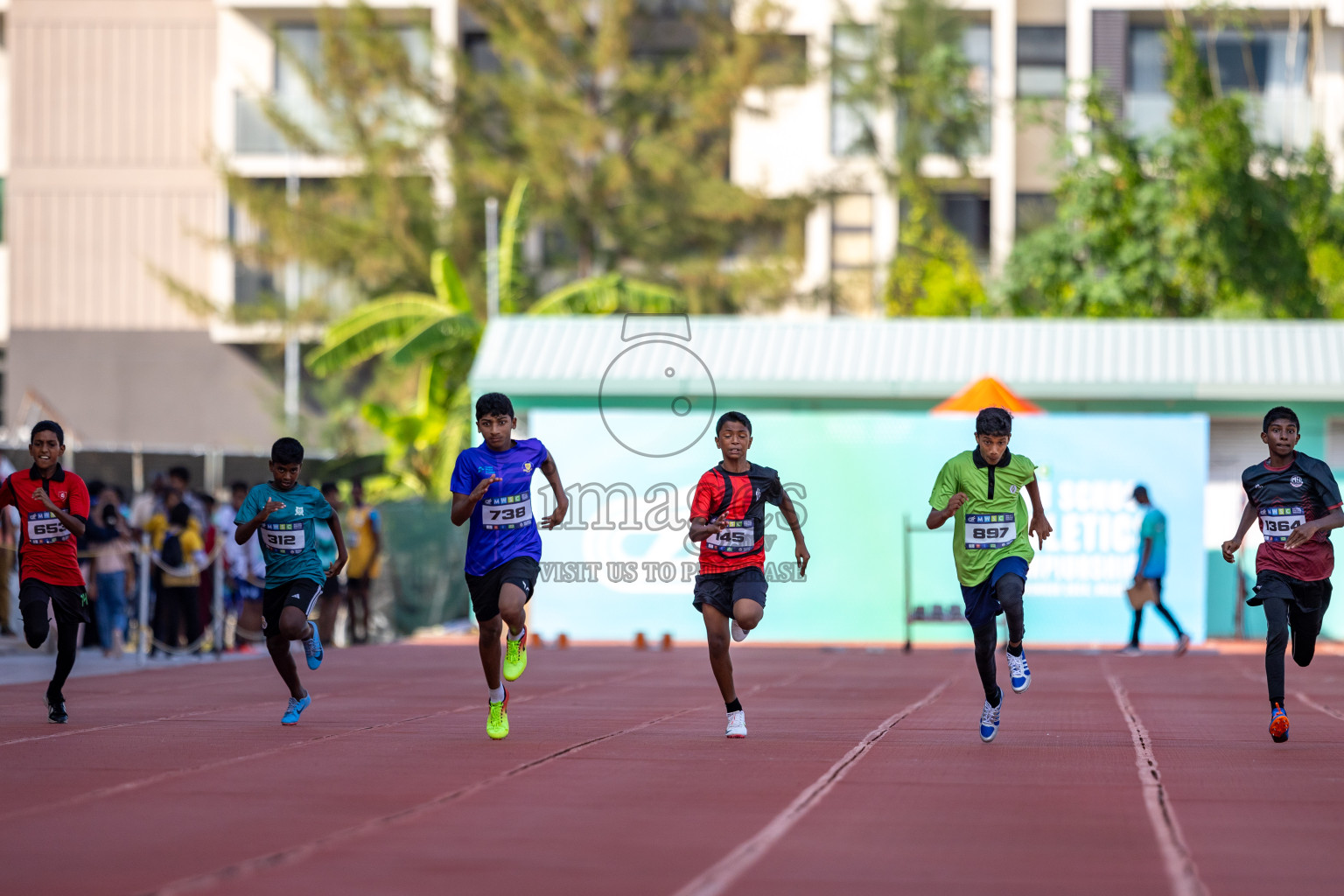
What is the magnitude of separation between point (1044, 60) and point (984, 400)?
22.6 meters

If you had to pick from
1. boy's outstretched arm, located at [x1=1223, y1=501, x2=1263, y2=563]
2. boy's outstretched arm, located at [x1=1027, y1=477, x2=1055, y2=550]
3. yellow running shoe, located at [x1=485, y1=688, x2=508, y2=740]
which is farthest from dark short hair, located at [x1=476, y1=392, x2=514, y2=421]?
boy's outstretched arm, located at [x1=1223, y1=501, x2=1263, y2=563]

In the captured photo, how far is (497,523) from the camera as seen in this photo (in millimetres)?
10680

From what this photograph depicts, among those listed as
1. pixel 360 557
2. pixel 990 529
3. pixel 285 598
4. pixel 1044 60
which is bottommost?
pixel 360 557

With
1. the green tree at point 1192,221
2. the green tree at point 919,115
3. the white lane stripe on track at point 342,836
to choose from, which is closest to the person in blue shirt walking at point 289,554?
the white lane stripe on track at point 342,836

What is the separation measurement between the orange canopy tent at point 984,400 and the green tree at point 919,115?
53.5 feet

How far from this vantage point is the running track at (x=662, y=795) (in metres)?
6.58

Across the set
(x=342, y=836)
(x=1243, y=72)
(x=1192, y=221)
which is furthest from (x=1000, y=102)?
(x=342, y=836)

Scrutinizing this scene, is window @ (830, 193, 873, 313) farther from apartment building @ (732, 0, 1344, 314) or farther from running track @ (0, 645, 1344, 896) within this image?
running track @ (0, 645, 1344, 896)

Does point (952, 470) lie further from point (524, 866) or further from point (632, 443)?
point (632, 443)

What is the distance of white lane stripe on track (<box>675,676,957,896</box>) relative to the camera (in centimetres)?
638

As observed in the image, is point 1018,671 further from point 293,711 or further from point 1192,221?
point 1192,221

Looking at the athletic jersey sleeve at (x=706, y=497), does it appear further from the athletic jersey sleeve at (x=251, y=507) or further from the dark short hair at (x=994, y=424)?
the athletic jersey sleeve at (x=251, y=507)

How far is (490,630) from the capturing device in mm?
10711

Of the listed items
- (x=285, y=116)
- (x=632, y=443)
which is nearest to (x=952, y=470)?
(x=632, y=443)
